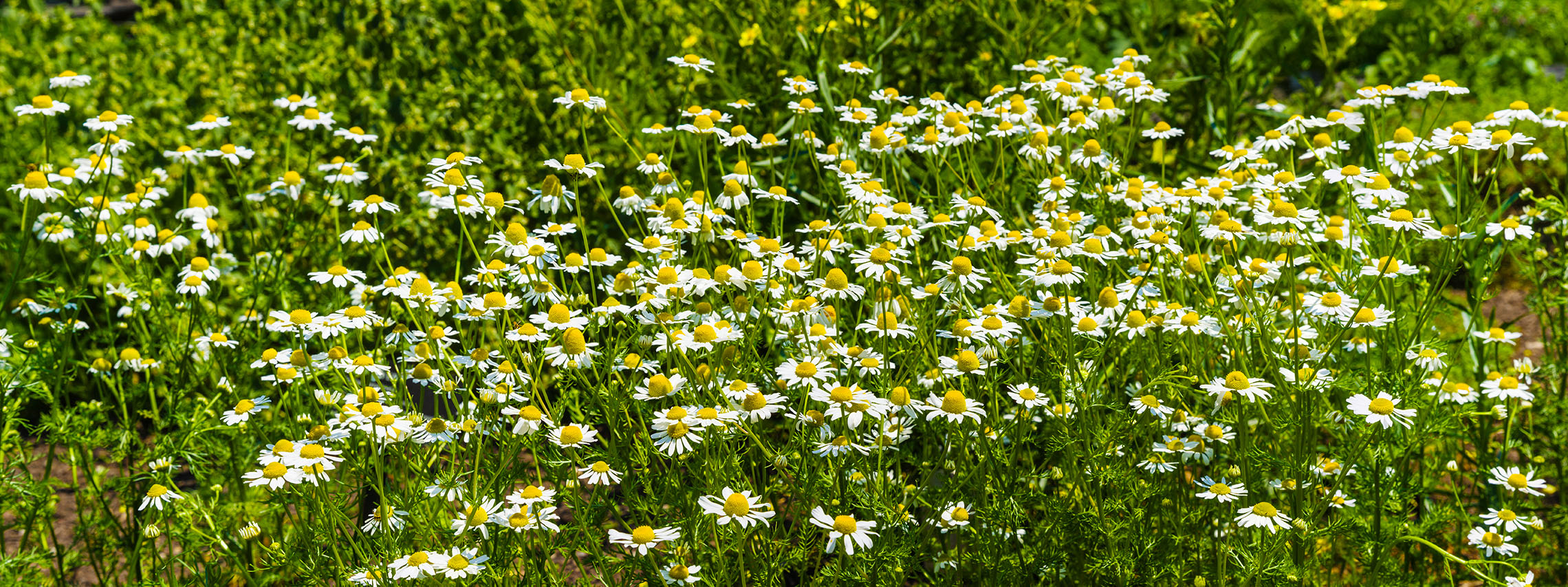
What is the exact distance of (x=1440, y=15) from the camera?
5305 millimetres

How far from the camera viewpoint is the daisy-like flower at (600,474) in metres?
2.15

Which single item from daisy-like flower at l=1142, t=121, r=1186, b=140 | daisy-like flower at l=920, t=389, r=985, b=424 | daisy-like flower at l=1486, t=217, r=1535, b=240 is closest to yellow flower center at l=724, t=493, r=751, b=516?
daisy-like flower at l=920, t=389, r=985, b=424

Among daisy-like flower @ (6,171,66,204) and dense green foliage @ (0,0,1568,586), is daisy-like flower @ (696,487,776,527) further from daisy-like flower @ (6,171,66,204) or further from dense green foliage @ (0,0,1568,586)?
daisy-like flower @ (6,171,66,204)

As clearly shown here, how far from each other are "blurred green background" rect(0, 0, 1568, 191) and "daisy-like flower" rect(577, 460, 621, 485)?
163 centimetres

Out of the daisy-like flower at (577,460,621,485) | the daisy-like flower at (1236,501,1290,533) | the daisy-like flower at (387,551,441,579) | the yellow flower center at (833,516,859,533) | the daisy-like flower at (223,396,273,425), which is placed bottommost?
the daisy-like flower at (1236,501,1290,533)

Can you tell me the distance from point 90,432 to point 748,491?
1855mm

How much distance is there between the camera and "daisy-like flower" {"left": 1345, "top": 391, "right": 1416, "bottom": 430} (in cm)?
216

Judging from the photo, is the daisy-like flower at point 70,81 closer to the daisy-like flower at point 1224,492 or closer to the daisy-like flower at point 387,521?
the daisy-like flower at point 387,521

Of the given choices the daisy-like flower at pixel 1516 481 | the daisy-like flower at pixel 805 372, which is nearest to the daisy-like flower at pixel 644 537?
the daisy-like flower at pixel 805 372

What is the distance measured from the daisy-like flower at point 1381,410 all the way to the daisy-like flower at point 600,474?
140 centimetres

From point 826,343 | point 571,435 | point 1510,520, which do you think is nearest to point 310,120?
point 571,435

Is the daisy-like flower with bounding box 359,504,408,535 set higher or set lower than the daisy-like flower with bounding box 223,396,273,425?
lower

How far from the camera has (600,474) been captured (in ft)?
7.13

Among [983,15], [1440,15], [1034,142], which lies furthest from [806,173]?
[1440,15]
